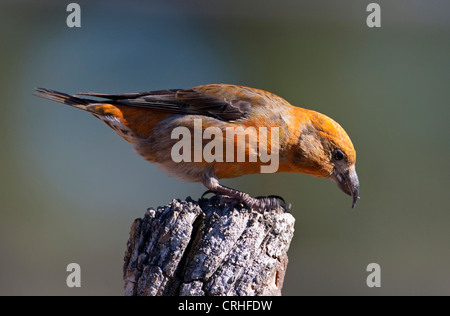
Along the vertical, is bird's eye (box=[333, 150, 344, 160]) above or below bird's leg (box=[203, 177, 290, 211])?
above

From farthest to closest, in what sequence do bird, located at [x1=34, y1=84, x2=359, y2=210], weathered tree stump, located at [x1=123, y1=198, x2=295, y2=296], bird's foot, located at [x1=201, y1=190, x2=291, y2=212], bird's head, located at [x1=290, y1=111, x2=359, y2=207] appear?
bird's head, located at [x1=290, y1=111, x2=359, y2=207] < bird, located at [x1=34, y1=84, x2=359, y2=210] < bird's foot, located at [x1=201, y1=190, x2=291, y2=212] < weathered tree stump, located at [x1=123, y1=198, x2=295, y2=296]

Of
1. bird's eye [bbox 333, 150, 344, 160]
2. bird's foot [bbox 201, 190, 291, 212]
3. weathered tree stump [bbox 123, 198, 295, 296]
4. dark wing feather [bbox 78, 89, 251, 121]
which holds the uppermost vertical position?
dark wing feather [bbox 78, 89, 251, 121]

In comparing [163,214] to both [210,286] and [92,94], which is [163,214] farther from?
[92,94]

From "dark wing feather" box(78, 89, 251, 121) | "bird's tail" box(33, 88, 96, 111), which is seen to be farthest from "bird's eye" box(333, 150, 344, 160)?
"bird's tail" box(33, 88, 96, 111)

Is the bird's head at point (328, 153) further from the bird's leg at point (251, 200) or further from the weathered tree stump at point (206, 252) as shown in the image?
the weathered tree stump at point (206, 252)

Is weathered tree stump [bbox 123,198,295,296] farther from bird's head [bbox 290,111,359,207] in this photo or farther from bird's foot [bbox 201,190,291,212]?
bird's head [bbox 290,111,359,207]

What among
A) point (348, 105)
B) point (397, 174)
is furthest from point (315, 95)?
point (397, 174)

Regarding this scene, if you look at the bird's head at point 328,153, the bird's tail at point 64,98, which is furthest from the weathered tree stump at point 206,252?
the bird's tail at point 64,98
